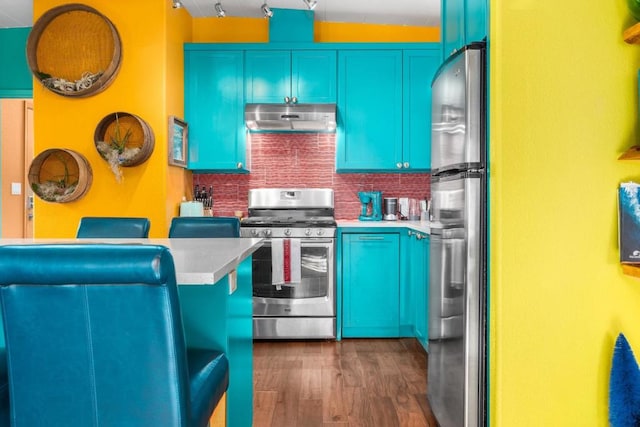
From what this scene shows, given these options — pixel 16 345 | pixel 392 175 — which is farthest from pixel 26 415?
pixel 392 175

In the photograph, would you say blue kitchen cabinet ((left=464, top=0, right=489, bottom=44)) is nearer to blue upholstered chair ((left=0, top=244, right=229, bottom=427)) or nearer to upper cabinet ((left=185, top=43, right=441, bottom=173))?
blue upholstered chair ((left=0, top=244, right=229, bottom=427))

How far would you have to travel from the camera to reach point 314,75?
4.07 metres

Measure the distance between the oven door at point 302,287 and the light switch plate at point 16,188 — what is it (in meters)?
3.61

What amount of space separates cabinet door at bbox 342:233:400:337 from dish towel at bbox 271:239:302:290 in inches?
15.4

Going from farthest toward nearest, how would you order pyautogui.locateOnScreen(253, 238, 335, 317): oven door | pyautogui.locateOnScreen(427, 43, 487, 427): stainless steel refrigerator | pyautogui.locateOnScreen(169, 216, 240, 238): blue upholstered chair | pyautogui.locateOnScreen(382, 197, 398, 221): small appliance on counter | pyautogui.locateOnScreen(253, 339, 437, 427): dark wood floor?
1. pyautogui.locateOnScreen(382, 197, 398, 221): small appliance on counter
2. pyautogui.locateOnScreen(253, 238, 335, 317): oven door
3. pyautogui.locateOnScreen(169, 216, 240, 238): blue upholstered chair
4. pyautogui.locateOnScreen(253, 339, 437, 427): dark wood floor
5. pyautogui.locateOnScreen(427, 43, 487, 427): stainless steel refrigerator

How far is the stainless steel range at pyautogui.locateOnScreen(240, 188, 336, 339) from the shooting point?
3.74 meters

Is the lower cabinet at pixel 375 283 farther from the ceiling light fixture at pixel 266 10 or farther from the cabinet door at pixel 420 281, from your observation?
the ceiling light fixture at pixel 266 10

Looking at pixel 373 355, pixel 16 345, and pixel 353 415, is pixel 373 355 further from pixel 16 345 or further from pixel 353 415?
pixel 16 345

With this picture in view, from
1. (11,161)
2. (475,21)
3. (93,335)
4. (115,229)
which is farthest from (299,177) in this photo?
(11,161)

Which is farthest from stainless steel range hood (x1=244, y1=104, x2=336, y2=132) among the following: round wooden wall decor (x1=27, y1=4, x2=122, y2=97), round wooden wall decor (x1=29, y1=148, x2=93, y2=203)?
round wooden wall decor (x1=29, y1=148, x2=93, y2=203)

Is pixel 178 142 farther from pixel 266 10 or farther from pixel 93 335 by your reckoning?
pixel 93 335

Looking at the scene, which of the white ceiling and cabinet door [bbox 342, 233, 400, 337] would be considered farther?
the white ceiling

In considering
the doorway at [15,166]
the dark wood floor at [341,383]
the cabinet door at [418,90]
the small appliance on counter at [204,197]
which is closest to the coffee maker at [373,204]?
the cabinet door at [418,90]

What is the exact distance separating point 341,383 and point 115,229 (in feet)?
5.27
